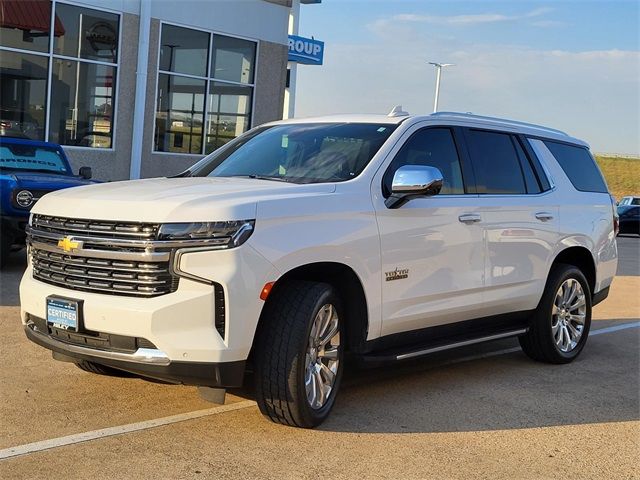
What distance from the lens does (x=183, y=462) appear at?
418 cm

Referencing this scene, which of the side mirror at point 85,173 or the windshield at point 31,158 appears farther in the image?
the side mirror at point 85,173

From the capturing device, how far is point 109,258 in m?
4.43

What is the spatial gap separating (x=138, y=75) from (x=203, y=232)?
14.8 meters

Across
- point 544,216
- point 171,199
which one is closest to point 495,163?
point 544,216

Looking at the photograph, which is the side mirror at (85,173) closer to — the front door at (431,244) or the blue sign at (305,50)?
the front door at (431,244)

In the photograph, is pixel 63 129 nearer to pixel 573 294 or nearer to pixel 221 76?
pixel 221 76

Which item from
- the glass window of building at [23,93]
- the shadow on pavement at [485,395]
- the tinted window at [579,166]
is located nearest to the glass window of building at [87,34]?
the glass window of building at [23,93]

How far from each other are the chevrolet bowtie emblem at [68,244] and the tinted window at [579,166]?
171 inches

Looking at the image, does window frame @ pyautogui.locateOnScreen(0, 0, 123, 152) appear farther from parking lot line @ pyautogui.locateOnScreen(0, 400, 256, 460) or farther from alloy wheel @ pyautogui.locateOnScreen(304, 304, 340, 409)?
alloy wheel @ pyautogui.locateOnScreen(304, 304, 340, 409)

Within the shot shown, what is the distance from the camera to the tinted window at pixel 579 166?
7348 millimetres

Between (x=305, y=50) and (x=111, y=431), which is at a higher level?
(x=305, y=50)

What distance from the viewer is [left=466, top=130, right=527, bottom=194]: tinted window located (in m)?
6.28

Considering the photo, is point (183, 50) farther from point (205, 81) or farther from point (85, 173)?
point (85, 173)

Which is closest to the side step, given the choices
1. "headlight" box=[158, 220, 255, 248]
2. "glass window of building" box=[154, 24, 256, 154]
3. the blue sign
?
"headlight" box=[158, 220, 255, 248]
